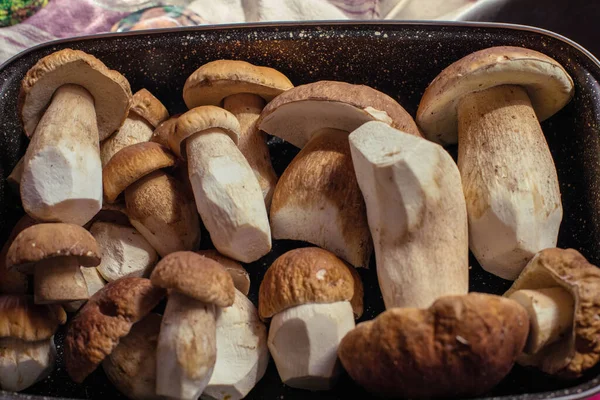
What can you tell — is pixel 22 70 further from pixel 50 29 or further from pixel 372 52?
pixel 372 52

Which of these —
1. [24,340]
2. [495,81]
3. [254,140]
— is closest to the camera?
[24,340]

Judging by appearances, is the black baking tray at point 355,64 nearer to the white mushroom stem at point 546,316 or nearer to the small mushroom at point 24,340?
the small mushroom at point 24,340

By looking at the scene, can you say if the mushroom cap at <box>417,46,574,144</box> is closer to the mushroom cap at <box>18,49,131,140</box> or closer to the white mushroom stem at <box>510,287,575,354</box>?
the white mushroom stem at <box>510,287,575,354</box>

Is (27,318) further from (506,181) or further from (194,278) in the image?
(506,181)

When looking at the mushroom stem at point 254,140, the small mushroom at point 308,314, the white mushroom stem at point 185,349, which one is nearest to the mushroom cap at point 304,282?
the small mushroom at point 308,314

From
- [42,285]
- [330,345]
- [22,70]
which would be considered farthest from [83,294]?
[22,70]

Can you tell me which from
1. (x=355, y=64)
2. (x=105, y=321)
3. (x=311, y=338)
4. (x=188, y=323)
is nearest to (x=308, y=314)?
(x=311, y=338)
